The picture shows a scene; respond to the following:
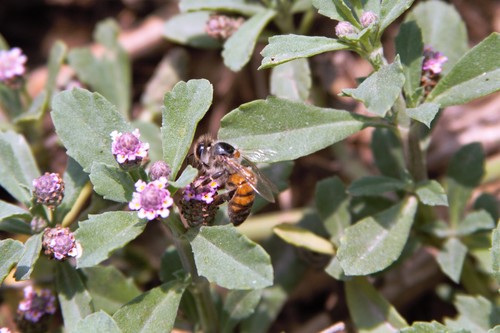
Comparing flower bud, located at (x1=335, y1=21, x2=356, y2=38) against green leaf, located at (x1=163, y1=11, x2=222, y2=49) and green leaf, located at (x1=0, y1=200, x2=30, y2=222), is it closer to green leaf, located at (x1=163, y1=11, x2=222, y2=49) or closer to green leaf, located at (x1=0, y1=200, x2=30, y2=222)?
green leaf, located at (x1=163, y1=11, x2=222, y2=49)

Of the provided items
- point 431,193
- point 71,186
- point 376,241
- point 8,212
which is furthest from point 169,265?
point 431,193

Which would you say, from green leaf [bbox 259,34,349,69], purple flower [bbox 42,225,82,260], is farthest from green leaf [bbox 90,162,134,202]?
green leaf [bbox 259,34,349,69]

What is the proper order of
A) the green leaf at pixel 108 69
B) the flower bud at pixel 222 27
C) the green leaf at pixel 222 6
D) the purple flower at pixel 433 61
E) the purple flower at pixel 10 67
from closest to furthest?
the purple flower at pixel 433 61
the green leaf at pixel 222 6
the flower bud at pixel 222 27
the purple flower at pixel 10 67
the green leaf at pixel 108 69

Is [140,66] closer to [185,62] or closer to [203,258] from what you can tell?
[185,62]

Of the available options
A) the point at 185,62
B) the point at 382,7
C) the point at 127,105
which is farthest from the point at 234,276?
the point at 185,62

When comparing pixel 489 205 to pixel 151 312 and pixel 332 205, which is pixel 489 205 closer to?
pixel 332 205

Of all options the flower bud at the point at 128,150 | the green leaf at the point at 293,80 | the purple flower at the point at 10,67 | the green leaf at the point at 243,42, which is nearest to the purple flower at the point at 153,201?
the flower bud at the point at 128,150

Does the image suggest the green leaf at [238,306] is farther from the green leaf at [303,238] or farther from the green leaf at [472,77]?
the green leaf at [472,77]
